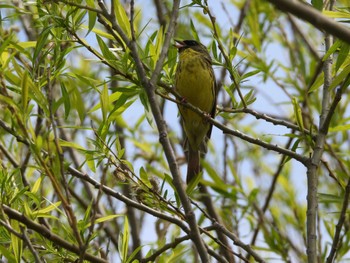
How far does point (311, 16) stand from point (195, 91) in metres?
3.24

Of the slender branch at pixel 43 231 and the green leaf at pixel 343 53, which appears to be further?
the green leaf at pixel 343 53

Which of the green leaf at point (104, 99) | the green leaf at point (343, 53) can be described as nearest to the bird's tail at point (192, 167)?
the green leaf at point (104, 99)

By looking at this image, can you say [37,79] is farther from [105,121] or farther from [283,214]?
[283,214]

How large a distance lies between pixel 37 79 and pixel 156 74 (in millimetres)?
560

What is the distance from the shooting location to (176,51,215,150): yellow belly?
14.1ft

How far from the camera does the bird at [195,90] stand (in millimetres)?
4305

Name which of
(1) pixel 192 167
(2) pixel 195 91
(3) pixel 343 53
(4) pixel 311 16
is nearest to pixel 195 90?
(2) pixel 195 91

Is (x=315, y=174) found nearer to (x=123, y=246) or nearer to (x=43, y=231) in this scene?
(x=123, y=246)

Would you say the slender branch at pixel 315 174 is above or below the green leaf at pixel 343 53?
below

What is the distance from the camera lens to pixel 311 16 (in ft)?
3.54

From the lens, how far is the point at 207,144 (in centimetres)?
476

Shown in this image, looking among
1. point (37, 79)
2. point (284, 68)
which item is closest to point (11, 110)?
point (37, 79)

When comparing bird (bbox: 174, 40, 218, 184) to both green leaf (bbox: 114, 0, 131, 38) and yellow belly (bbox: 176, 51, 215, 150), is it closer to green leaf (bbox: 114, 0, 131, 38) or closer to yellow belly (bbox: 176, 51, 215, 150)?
yellow belly (bbox: 176, 51, 215, 150)

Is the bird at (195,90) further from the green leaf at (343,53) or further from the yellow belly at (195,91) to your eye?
the green leaf at (343,53)
